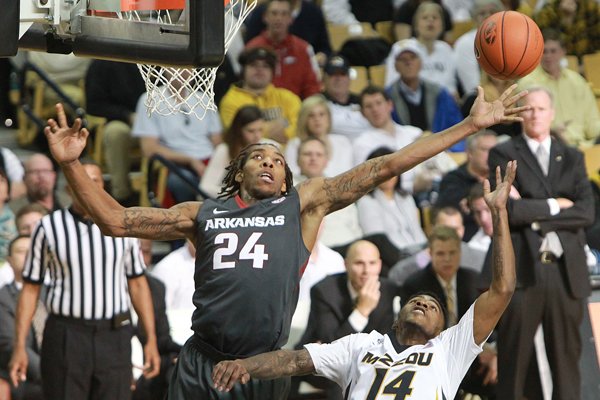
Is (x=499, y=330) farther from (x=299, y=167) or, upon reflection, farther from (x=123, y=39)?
(x=123, y=39)

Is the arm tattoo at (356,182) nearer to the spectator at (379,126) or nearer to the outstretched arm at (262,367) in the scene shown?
the outstretched arm at (262,367)

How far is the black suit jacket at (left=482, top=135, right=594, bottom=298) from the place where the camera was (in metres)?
8.23

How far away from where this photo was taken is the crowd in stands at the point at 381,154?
838cm

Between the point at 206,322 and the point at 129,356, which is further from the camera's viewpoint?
the point at 129,356

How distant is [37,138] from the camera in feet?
39.2

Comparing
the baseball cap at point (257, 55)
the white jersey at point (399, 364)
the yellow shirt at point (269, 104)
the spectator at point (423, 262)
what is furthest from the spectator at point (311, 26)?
the white jersey at point (399, 364)

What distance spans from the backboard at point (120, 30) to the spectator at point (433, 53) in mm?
6808

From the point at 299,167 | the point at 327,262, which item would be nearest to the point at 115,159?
the point at 299,167

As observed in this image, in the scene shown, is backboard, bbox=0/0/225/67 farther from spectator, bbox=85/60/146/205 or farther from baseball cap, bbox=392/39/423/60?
baseball cap, bbox=392/39/423/60

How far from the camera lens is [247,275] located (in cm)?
630

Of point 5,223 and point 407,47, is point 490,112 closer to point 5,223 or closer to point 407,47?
point 5,223

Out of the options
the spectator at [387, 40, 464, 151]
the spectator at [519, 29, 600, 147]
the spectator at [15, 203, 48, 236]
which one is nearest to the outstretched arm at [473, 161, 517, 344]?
the spectator at [15, 203, 48, 236]

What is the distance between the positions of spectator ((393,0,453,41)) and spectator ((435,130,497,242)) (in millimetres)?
3216

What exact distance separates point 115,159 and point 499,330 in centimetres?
411
